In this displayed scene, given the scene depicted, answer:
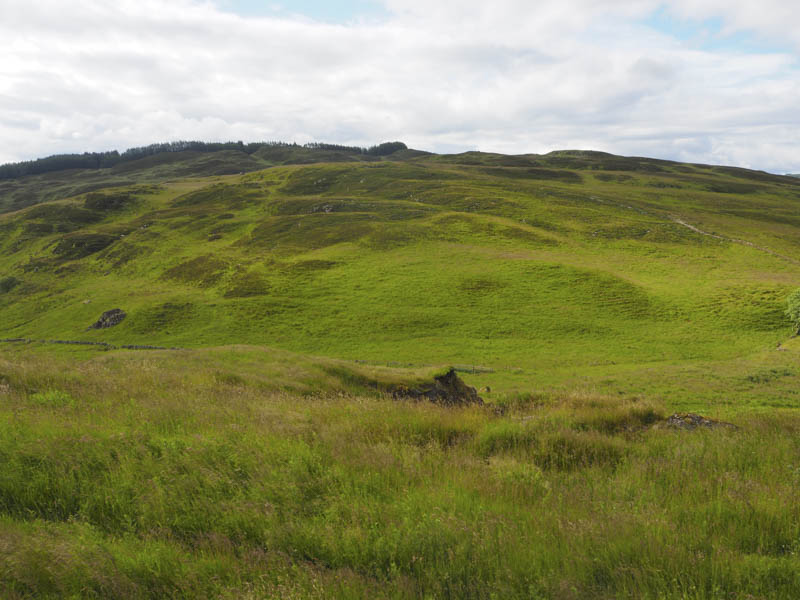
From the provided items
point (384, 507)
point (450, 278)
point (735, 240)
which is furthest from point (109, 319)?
point (735, 240)

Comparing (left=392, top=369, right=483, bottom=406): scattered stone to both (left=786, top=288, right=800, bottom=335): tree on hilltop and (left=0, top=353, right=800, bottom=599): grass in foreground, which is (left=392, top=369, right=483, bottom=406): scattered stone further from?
(left=786, top=288, right=800, bottom=335): tree on hilltop

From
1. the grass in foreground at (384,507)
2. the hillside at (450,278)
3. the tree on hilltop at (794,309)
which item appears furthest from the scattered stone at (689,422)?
the tree on hilltop at (794,309)

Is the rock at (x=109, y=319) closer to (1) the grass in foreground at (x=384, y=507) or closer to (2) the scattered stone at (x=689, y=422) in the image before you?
(1) the grass in foreground at (x=384, y=507)

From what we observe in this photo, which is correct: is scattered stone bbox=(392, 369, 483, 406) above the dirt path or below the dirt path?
below

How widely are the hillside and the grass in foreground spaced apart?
22561mm

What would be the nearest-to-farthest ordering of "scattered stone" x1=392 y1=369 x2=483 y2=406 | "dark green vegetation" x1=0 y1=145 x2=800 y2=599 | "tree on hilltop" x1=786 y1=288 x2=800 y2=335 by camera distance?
1. "dark green vegetation" x1=0 y1=145 x2=800 y2=599
2. "scattered stone" x1=392 y1=369 x2=483 y2=406
3. "tree on hilltop" x1=786 y1=288 x2=800 y2=335

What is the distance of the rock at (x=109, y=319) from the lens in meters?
55.9

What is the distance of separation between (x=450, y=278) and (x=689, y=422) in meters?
50.7

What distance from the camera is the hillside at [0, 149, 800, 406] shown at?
130 feet

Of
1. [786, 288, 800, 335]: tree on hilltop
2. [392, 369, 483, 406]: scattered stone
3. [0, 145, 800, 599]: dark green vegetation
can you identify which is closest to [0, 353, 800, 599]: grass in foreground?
[0, 145, 800, 599]: dark green vegetation

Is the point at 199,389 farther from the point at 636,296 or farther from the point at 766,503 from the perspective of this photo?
the point at 636,296

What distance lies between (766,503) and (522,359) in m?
35.4

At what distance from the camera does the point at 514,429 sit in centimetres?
754

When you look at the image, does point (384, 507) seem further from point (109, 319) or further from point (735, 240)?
point (735, 240)
